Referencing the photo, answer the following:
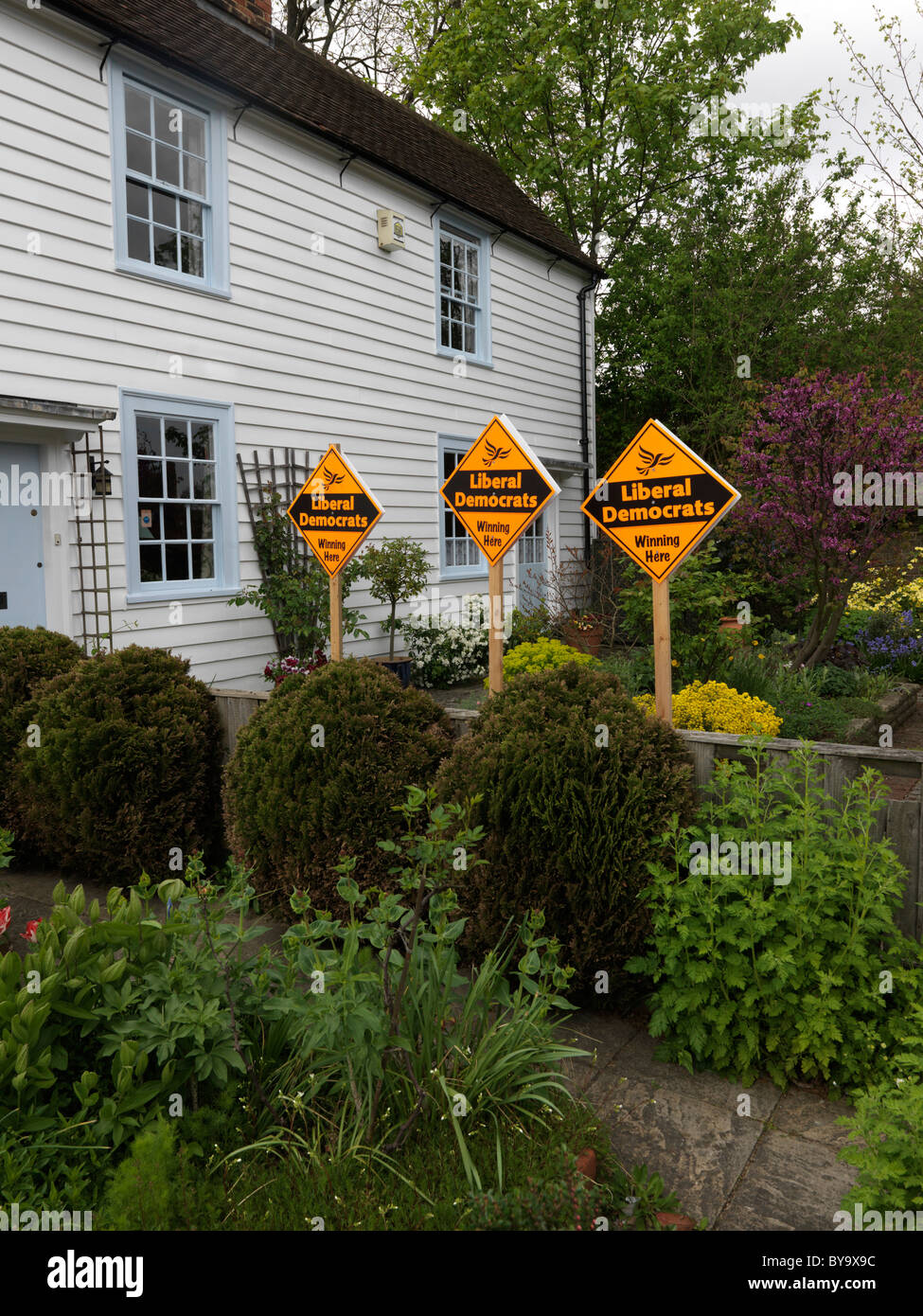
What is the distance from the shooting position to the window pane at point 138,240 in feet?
25.8

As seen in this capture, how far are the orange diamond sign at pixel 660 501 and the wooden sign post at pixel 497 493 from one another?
0.43 meters

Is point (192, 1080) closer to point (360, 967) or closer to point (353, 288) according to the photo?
point (360, 967)

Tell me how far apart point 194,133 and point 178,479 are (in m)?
3.16

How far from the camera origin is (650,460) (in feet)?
13.8

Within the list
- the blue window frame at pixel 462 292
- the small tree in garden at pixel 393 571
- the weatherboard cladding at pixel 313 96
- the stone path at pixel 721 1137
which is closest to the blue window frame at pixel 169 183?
the weatherboard cladding at pixel 313 96

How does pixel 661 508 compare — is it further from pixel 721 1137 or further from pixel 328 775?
pixel 721 1137

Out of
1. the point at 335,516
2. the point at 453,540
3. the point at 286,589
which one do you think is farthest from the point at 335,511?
the point at 453,540

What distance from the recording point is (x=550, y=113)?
19.2 meters

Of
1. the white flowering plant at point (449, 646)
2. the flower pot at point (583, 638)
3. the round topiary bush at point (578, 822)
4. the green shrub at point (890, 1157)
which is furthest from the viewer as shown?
the white flowering plant at point (449, 646)

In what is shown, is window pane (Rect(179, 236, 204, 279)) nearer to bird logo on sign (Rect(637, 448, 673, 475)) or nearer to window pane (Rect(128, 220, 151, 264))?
window pane (Rect(128, 220, 151, 264))

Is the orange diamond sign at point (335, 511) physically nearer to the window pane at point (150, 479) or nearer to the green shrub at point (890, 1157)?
the window pane at point (150, 479)

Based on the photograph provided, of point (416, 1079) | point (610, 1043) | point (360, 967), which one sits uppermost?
point (360, 967)
